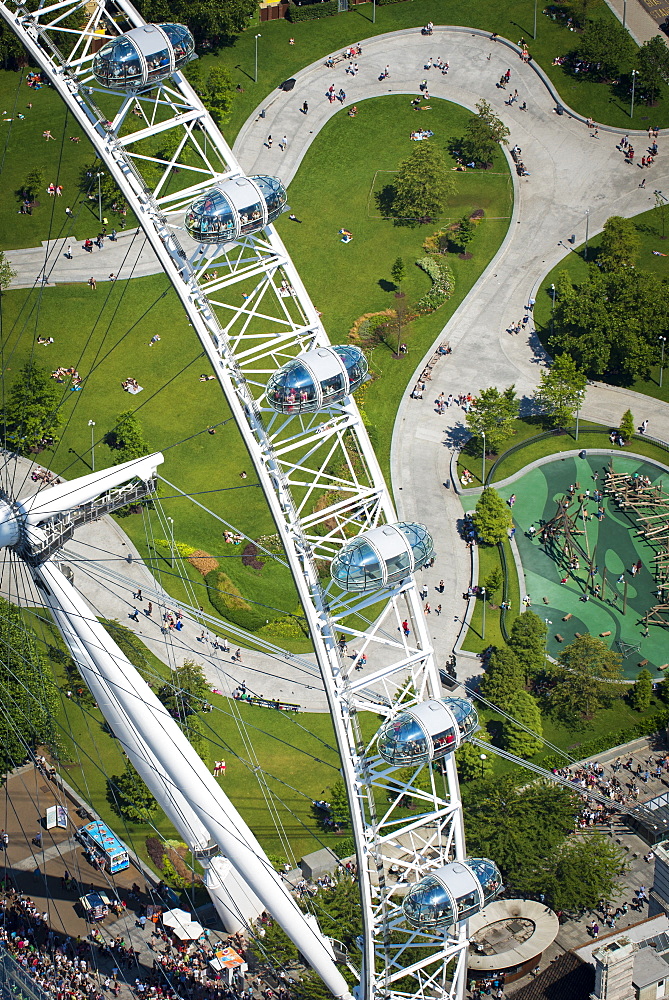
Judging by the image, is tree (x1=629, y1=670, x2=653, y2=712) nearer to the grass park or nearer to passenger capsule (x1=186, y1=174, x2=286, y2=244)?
the grass park

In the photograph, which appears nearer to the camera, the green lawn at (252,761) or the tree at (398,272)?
the green lawn at (252,761)

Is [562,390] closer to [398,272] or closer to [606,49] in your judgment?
[398,272]

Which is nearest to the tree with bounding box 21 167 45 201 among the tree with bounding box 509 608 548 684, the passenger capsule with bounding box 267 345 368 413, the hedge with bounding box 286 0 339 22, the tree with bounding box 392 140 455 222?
the tree with bounding box 392 140 455 222

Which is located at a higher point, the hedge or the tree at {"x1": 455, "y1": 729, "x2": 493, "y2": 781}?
the hedge

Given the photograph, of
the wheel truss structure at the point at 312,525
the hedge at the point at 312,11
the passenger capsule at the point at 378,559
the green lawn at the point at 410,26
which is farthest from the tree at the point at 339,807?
the hedge at the point at 312,11

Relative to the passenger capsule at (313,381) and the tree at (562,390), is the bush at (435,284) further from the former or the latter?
the passenger capsule at (313,381)

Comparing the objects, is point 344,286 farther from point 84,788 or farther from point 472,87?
point 84,788
